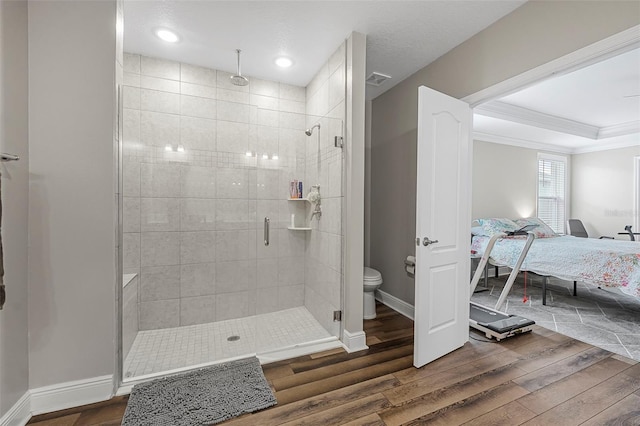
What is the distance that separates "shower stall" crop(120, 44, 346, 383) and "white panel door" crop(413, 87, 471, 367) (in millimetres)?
690

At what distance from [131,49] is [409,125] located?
284 centimetres

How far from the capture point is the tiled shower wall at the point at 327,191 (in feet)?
8.13

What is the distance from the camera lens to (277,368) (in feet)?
6.86

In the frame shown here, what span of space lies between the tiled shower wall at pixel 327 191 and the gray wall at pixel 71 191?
1642mm

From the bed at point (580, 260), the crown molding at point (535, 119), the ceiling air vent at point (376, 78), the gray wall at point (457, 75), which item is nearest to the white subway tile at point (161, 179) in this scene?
the ceiling air vent at point (376, 78)

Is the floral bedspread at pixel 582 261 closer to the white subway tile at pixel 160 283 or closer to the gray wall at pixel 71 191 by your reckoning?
the white subway tile at pixel 160 283

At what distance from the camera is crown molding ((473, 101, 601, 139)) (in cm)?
390

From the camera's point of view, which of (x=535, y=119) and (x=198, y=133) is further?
(x=535, y=119)

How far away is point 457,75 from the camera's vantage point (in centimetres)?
251

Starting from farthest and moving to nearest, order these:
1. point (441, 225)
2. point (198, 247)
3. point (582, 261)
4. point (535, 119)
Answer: point (535, 119) → point (582, 261) → point (198, 247) → point (441, 225)

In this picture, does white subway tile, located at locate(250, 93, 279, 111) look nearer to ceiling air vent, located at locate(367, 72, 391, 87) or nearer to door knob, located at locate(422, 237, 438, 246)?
ceiling air vent, located at locate(367, 72, 391, 87)

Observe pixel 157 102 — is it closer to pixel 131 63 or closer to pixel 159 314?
pixel 131 63

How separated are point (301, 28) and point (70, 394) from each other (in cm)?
299

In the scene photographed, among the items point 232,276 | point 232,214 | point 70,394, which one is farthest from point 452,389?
point 70,394
